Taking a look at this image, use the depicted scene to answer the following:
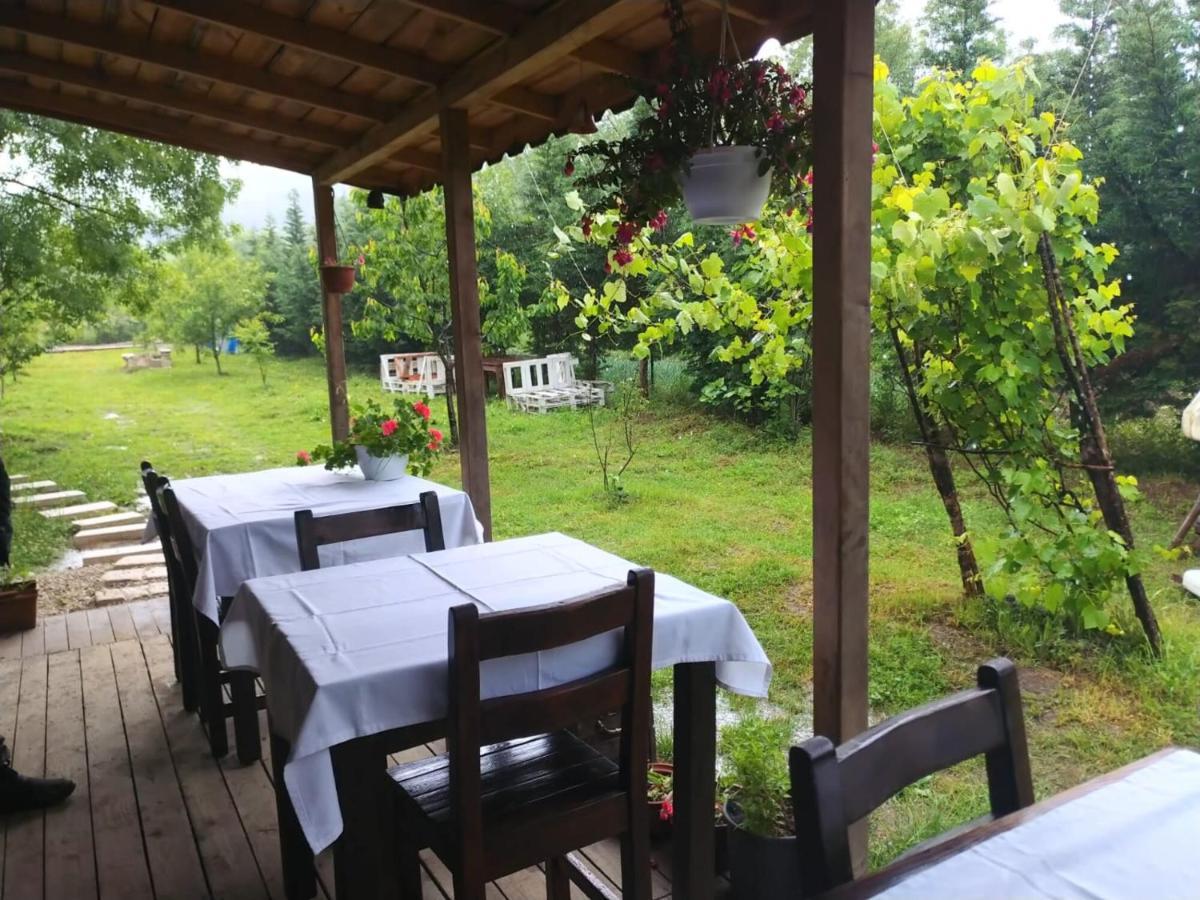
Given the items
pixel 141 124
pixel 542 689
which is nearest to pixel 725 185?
pixel 542 689

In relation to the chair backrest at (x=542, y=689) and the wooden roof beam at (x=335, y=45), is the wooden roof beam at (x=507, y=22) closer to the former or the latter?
the wooden roof beam at (x=335, y=45)

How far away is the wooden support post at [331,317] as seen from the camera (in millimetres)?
4707

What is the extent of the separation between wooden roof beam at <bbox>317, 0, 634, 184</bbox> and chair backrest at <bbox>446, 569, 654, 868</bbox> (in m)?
1.52

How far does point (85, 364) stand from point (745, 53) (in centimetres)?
1280

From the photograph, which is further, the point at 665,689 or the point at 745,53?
the point at 665,689

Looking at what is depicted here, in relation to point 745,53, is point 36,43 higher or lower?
higher

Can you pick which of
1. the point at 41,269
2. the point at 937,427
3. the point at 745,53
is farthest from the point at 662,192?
the point at 41,269

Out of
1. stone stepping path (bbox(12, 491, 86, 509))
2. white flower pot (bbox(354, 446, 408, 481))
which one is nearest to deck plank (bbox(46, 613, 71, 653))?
white flower pot (bbox(354, 446, 408, 481))

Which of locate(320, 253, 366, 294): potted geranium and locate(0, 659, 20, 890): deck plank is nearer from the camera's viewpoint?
locate(0, 659, 20, 890): deck plank

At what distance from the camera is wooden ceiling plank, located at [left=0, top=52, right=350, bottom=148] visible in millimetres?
3594

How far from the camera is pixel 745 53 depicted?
7.23 feet

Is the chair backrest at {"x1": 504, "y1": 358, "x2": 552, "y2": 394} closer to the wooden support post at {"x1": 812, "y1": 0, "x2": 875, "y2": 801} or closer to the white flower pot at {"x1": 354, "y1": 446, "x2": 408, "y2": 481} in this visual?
the white flower pot at {"x1": 354, "y1": 446, "x2": 408, "y2": 481}

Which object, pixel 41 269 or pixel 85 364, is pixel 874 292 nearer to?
pixel 41 269

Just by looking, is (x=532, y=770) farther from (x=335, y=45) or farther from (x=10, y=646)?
(x=10, y=646)
